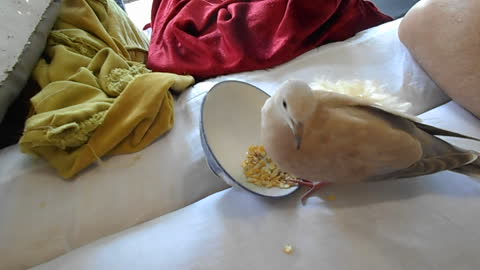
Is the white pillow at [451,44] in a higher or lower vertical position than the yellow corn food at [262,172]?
higher

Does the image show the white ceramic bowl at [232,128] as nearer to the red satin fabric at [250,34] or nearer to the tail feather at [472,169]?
the red satin fabric at [250,34]

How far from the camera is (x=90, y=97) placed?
2.30ft

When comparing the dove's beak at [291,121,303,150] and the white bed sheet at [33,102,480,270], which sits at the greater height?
the dove's beak at [291,121,303,150]

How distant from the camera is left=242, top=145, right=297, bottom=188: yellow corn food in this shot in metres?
0.63

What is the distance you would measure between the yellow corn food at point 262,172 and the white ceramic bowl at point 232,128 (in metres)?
0.01

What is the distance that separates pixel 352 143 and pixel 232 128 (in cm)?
26

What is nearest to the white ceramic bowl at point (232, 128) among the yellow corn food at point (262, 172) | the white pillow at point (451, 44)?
the yellow corn food at point (262, 172)

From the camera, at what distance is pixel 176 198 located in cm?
63

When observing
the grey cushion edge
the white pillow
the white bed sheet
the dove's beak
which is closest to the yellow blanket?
the grey cushion edge

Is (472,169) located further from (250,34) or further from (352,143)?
(250,34)

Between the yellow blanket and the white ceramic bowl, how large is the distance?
4.8 inches

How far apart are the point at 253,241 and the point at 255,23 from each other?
0.59 metres

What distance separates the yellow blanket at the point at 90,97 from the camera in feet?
2.04

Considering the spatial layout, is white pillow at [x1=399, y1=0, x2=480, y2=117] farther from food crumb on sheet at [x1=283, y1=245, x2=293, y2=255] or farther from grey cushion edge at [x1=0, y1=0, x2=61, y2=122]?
grey cushion edge at [x1=0, y1=0, x2=61, y2=122]
